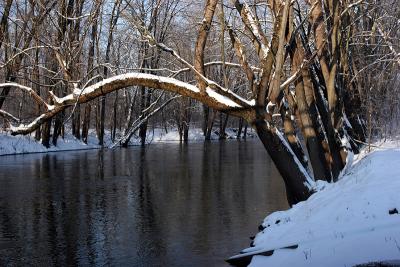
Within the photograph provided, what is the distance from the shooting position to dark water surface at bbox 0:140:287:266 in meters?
9.43

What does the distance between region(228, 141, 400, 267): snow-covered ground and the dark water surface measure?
4.49 feet

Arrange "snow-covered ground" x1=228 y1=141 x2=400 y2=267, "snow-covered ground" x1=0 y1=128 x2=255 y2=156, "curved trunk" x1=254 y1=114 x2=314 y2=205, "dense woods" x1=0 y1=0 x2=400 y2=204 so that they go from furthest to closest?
"snow-covered ground" x1=0 y1=128 x2=255 y2=156 < "curved trunk" x1=254 y1=114 x2=314 y2=205 < "dense woods" x1=0 y1=0 x2=400 y2=204 < "snow-covered ground" x1=228 y1=141 x2=400 y2=267

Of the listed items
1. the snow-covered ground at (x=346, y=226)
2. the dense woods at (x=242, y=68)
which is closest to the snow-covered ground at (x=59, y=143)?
the dense woods at (x=242, y=68)

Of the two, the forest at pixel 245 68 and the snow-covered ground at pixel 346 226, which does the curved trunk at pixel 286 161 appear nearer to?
the forest at pixel 245 68

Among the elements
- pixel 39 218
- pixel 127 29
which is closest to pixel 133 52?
pixel 127 29

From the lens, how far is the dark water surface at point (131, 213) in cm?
943

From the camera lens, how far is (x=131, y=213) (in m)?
13.3

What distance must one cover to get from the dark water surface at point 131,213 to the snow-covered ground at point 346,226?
1.37 m

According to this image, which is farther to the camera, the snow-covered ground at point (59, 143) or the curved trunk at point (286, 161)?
the snow-covered ground at point (59, 143)

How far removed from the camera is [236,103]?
1031 cm

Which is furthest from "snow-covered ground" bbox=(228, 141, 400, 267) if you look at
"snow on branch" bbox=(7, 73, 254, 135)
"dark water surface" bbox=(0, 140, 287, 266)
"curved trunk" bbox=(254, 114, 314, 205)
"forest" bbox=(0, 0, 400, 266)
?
"snow on branch" bbox=(7, 73, 254, 135)

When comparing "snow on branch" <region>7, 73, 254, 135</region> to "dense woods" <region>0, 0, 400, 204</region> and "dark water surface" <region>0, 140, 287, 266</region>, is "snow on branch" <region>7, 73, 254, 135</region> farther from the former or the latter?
"dark water surface" <region>0, 140, 287, 266</region>

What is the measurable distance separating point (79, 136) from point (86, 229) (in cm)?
3363

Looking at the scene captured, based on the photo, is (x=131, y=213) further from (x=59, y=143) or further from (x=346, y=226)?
(x=59, y=143)
